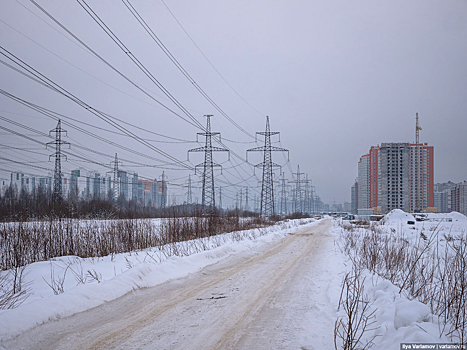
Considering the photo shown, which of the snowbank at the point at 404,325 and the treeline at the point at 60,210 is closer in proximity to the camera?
the snowbank at the point at 404,325

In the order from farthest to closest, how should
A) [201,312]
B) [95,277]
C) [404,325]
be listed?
1. [95,277]
2. [201,312]
3. [404,325]

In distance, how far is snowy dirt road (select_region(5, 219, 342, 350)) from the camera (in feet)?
14.0

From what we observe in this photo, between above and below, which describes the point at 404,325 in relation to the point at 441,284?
below

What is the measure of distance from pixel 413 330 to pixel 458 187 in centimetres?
11786

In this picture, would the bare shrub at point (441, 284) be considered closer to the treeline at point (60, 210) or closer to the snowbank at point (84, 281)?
the snowbank at point (84, 281)

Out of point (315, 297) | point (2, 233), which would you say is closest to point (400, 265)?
point (315, 297)

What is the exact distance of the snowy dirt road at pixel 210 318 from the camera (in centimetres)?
426

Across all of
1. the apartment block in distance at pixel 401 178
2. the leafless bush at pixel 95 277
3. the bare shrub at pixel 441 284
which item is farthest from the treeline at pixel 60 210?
the apartment block in distance at pixel 401 178

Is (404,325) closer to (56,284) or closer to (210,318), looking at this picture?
(210,318)

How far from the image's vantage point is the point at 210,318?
5195 mm

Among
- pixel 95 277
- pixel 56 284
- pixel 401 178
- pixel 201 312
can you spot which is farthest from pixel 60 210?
pixel 401 178

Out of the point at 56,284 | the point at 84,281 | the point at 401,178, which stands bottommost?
the point at 84,281

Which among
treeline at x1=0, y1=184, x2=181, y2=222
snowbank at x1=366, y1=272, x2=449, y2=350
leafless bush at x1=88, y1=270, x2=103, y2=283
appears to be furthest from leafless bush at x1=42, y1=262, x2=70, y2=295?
snowbank at x1=366, y1=272, x2=449, y2=350

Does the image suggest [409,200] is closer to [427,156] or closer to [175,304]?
[427,156]
